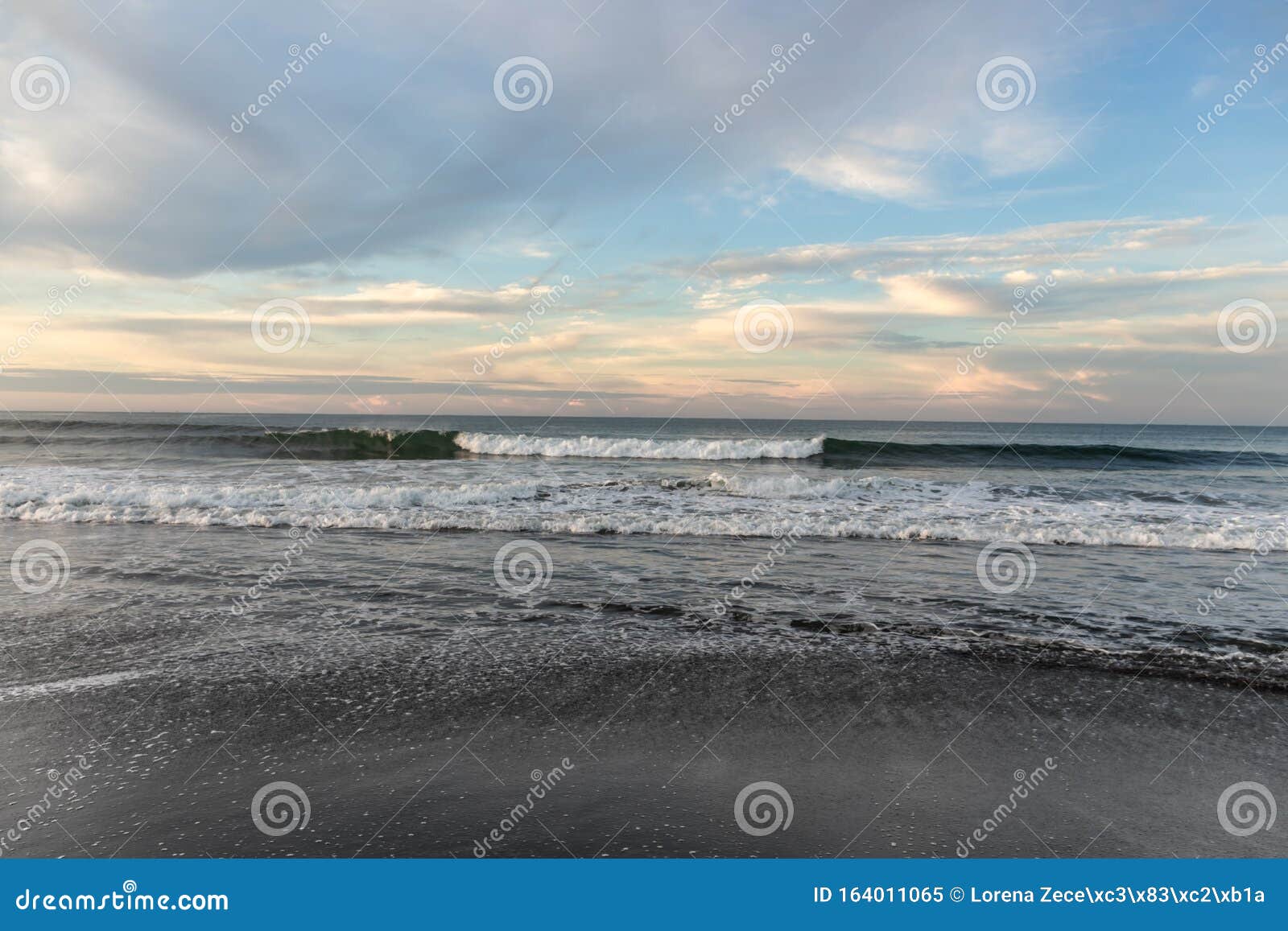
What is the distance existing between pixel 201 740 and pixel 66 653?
2.80 meters

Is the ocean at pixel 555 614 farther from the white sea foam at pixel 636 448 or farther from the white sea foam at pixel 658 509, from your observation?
the white sea foam at pixel 636 448

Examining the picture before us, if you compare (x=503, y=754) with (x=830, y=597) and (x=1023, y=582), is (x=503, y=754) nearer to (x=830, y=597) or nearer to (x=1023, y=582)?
(x=830, y=597)

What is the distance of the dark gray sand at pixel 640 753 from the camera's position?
11.9 feet

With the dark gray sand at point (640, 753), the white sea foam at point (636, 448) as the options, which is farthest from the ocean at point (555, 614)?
the white sea foam at point (636, 448)

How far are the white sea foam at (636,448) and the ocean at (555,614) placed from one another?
463 inches

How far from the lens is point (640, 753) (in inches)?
178

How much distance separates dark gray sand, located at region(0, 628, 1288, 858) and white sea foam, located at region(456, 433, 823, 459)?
80.6 feet

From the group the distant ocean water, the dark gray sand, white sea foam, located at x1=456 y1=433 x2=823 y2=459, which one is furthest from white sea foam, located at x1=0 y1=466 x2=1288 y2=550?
white sea foam, located at x1=456 y1=433 x2=823 y2=459

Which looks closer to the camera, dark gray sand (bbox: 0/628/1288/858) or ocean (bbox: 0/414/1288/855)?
dark gray sand (bbox: 0/628/1288/858)

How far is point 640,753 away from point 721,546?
7.46 m

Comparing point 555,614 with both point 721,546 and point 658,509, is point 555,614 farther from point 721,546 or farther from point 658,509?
point 658,509

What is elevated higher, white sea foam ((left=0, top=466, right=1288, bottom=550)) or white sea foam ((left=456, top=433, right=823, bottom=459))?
white sea foam ((left=456, top=433, right=823, bottom=459))

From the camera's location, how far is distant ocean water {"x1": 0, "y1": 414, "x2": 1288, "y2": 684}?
7.63m

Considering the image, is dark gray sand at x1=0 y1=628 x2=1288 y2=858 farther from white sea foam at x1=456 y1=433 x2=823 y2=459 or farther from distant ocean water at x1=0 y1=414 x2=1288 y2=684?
white sea foam at x1=456 y1=433 x2=823 y2=459
